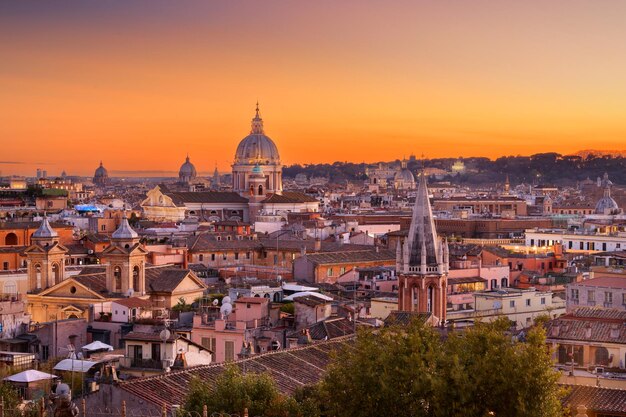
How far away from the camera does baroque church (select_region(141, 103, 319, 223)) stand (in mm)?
83375

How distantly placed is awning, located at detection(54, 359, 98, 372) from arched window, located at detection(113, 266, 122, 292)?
12221 millimetres

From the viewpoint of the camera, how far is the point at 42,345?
2639 centimetres

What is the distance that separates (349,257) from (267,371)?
95.2ft

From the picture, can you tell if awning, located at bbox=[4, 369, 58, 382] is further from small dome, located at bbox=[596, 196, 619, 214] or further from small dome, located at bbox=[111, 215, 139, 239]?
small dome, located at bbox=[596, 196, 619, 214]

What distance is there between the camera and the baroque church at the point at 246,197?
83.4 meters

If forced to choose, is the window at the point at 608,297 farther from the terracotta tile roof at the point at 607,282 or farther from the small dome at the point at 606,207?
the small dome at the point at 606,207

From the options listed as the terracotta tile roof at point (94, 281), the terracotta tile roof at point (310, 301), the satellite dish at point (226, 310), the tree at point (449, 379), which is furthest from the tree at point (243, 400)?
the terracotta tile roof at point (94, 281)

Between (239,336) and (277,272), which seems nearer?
(239,336)

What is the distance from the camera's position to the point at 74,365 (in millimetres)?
21219

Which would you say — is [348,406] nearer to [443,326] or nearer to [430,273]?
[443,326]

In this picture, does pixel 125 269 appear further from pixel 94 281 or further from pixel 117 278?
pixel 94 281

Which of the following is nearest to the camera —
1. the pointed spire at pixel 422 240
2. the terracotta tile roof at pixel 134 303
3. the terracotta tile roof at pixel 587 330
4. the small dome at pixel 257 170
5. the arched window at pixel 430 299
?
the terracotta tile roof at pixel 587 330

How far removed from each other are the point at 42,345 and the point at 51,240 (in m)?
9.51

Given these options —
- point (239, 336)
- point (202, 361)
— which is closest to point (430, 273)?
point (239, 336)
